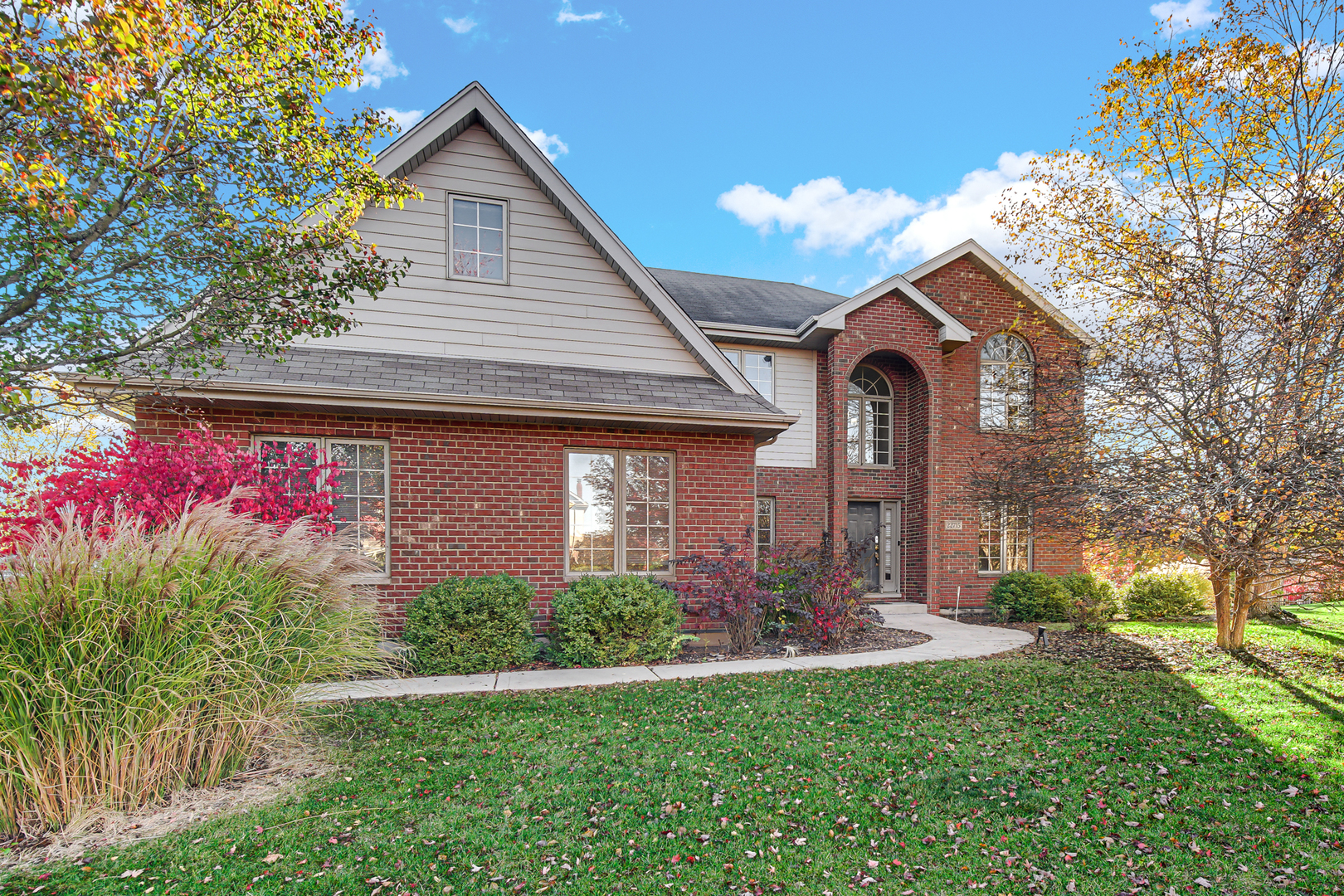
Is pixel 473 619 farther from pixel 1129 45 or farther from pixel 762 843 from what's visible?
pixel 1129 45

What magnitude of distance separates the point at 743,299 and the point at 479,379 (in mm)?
8606

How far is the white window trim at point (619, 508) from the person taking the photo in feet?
29.1

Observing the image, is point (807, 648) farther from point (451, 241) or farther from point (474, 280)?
point (451, 241)

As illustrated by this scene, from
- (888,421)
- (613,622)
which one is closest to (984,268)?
(888,421)

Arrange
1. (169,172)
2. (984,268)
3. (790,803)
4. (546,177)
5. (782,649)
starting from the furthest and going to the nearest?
(984,268), (546,177), (782,649), (169,172), (790,803)

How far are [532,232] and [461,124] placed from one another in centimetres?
175

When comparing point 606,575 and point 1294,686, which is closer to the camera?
point 1294,686

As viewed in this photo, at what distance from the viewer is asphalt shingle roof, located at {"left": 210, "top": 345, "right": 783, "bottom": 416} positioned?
7801 mm

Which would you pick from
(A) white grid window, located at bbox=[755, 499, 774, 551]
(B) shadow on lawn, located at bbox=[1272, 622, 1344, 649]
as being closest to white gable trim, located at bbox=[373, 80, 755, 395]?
(A) white grid window, located at bbox=[755, 499, 774, 551]

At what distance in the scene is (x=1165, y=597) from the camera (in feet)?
42.3

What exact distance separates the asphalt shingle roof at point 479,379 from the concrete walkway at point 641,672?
3269 mm

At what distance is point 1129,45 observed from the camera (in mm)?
8594

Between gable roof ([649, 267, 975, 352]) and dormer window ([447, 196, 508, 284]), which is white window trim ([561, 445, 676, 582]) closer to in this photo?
dormer window ([447, 196, 508, 284])

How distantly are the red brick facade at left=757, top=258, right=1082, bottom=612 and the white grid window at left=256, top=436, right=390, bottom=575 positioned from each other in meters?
7.83
